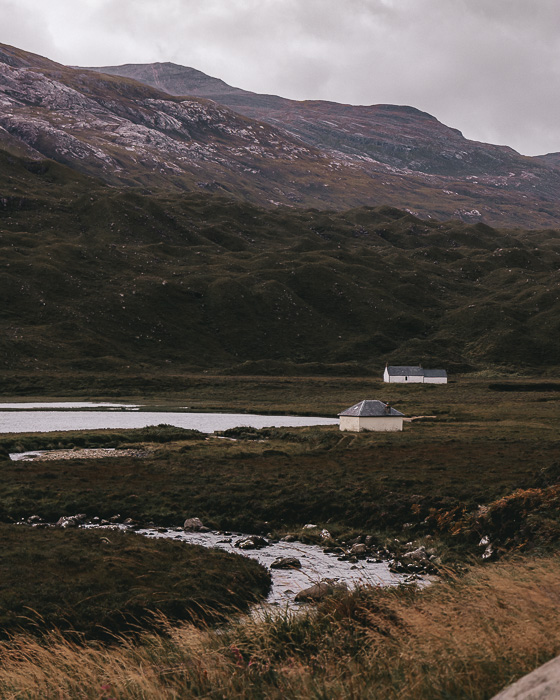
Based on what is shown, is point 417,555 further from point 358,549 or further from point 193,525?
point 193,525

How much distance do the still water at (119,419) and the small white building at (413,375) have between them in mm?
54603

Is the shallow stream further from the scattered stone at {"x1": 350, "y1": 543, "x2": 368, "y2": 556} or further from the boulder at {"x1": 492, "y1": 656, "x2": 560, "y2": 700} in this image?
the boulder at {"x1": 492, "y1": 656, "x2": 560, "y2": 700}

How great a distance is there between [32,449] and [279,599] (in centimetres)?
4488

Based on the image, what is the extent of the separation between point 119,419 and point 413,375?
259 feet

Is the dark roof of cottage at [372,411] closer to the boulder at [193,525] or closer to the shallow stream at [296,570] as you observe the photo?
the boulder at [193,525]

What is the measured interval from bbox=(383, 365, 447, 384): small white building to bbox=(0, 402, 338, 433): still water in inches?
2150

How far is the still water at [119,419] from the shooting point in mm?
80375

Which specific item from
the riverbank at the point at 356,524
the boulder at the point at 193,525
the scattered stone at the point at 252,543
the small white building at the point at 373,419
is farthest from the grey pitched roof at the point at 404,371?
the scattered stone at the point at 252,543

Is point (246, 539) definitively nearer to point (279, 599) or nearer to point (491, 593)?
point (279, 599)

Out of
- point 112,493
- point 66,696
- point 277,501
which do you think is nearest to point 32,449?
point 112,493

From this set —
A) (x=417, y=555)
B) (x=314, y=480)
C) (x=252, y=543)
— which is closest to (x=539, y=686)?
(x=417, y=555)


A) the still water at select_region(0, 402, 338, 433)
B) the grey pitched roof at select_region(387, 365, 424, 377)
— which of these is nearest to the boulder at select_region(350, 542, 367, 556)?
the still water at select_region(0, 402, 338, 433)

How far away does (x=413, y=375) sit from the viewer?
150 m

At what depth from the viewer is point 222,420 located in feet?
303
